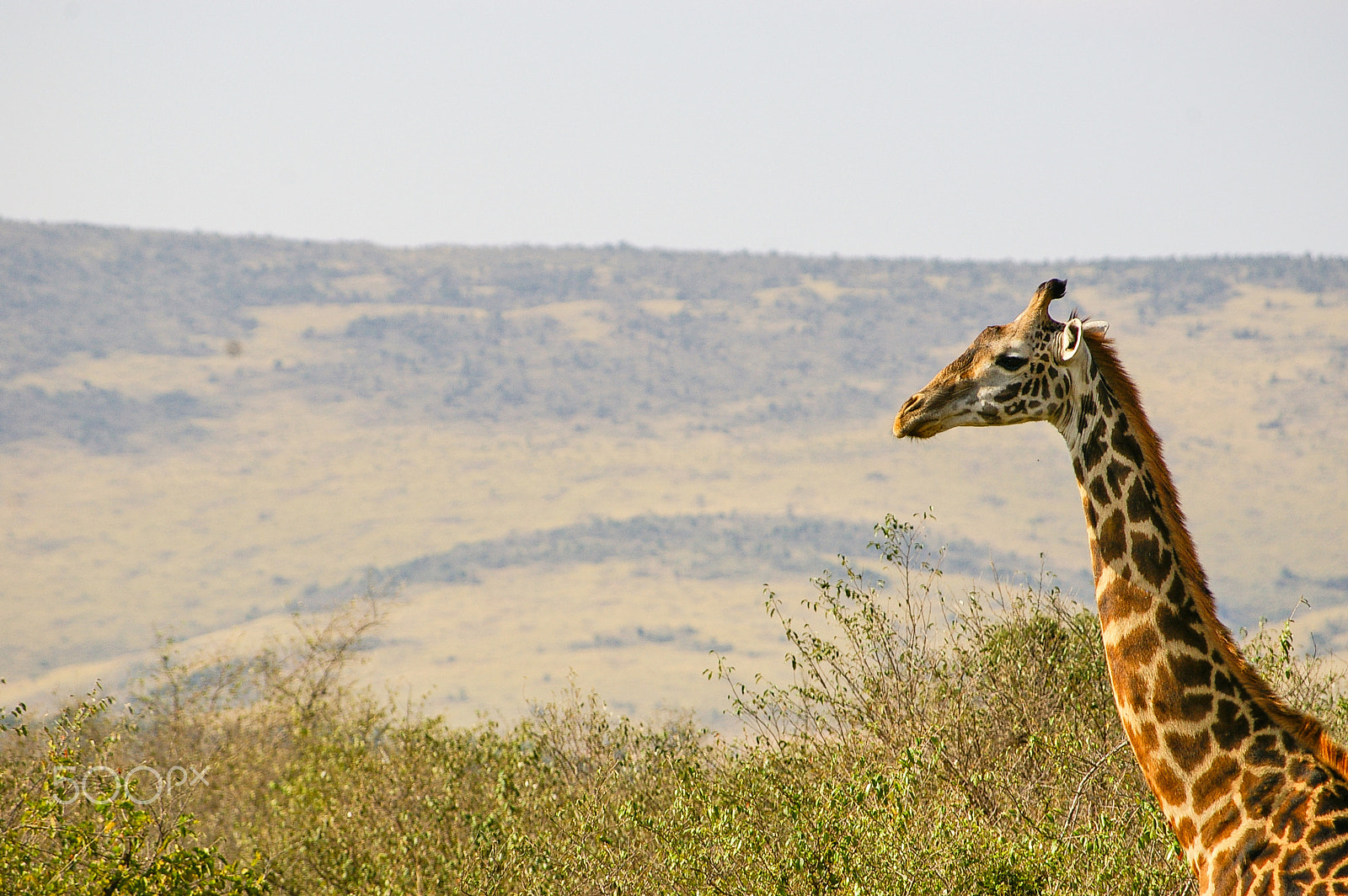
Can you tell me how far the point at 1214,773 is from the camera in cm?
531

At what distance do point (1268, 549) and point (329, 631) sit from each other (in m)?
91.9

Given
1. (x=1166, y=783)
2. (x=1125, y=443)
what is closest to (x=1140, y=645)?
(x=1166, y=783)

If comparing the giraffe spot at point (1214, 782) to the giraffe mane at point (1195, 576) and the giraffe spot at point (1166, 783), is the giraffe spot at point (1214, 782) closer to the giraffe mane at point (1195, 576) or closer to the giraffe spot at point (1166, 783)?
the giraffe spot at point (1166, 783)

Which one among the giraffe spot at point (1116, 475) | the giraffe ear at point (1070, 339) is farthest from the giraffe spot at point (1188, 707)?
the giraffe ear at point (1070, 339)

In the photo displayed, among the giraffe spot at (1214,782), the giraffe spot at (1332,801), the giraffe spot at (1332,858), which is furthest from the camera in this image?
the giraffe spot at (1214,782)

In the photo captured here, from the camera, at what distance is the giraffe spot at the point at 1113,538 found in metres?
5.54


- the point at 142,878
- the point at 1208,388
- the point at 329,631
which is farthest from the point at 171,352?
the point at 142,878

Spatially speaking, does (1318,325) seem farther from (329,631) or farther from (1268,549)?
(329,631)

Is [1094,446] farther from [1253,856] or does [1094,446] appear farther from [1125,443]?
[1253,856]

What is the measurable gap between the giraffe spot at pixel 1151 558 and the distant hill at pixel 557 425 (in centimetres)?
7328

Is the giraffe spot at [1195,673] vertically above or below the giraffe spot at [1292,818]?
above

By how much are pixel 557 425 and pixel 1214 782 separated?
429 feet

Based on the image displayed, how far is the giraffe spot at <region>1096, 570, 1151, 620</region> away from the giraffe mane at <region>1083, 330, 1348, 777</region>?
0.19 m

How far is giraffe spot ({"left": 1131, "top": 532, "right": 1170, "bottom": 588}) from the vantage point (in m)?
5.45
